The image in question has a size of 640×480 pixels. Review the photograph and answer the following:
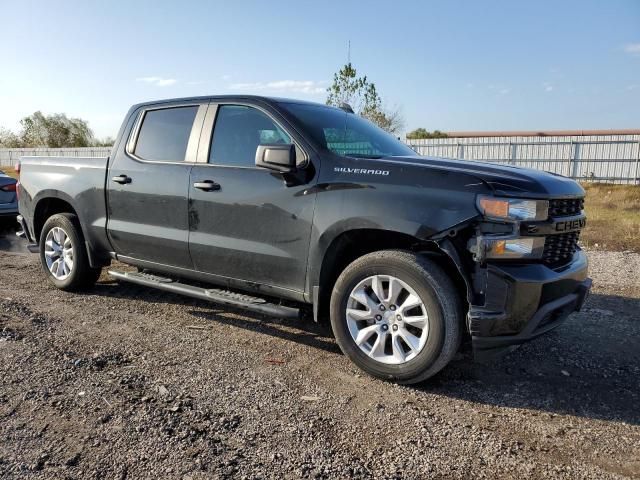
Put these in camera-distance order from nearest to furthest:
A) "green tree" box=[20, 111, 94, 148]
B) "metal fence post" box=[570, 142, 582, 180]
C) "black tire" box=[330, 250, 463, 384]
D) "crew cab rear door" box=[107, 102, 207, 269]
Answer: "black tire" box=[330, 250, 463, 384] → "crew cab rear door" box=[107, 102, 207, 269] → "metal fence post" box=[570, 142, 582, 180] → "green tree" box=[20, 111, 94, 148]

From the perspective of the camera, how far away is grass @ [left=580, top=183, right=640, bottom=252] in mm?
8539

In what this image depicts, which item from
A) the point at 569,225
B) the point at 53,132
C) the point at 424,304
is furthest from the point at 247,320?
the point at 53,132

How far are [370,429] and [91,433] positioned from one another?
148 centimetres

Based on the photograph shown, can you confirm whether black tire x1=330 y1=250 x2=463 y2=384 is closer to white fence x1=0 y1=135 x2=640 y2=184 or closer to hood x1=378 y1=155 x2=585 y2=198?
hood x1=378 y1=155 x2=585 y2=198

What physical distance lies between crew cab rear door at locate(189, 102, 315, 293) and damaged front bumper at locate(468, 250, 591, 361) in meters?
1.30

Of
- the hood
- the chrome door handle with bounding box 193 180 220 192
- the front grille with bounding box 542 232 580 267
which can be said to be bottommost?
the front grille with bounding box 542 232 580 267

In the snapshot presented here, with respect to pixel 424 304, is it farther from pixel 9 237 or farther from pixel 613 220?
pixel 613 220

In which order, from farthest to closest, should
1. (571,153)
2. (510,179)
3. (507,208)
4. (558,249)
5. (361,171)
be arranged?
(571,153), (361,171), (558,249), (510,179), (507,208)

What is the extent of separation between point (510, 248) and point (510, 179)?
1.41 ft

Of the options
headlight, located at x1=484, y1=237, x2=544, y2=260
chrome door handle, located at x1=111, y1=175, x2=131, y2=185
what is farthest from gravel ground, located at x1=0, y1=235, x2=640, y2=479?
chrome door handle, located at x1=111, y1=175, x2=131, y2=185

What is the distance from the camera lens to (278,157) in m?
3.55

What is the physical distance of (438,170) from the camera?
3.23 meters

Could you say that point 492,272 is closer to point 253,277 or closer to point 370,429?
point 370,429

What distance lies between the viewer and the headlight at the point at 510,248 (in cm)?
299
